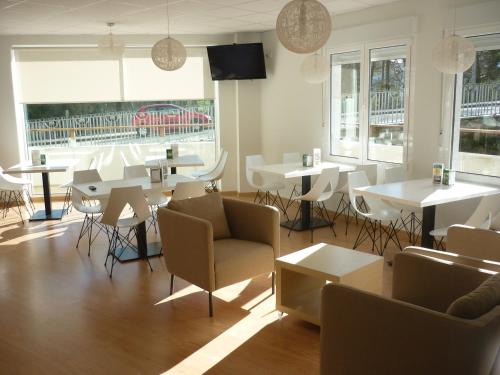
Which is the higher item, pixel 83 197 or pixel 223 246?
pixel 83 197

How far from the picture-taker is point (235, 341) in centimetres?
340

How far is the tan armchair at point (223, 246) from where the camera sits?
3.72 meters

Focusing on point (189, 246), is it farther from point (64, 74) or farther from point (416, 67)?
point (64, 74)

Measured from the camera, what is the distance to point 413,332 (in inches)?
85.0

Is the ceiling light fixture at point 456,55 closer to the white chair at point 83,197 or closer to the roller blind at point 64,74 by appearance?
the white chair at point 83,197

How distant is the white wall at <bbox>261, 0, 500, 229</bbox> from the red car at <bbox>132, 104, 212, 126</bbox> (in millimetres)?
2041

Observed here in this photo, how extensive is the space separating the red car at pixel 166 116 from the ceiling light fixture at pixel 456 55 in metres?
4.87

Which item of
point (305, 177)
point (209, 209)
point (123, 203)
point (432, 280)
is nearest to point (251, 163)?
point (305, 177)

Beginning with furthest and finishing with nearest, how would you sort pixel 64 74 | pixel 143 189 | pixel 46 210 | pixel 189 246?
pixel 64 74
pixel 46 210
pixel 143 189
pixel 189 246

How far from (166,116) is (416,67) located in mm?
4614

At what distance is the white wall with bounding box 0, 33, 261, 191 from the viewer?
25.8ft

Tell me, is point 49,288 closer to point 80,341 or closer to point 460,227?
point 80,341

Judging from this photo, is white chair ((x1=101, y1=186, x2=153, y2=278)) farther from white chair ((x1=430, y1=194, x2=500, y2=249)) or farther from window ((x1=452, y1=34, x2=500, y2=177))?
window ((x1=452, y1=34, x2=500, y2=177))

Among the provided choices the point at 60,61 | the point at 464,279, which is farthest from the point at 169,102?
the point at 464,279
